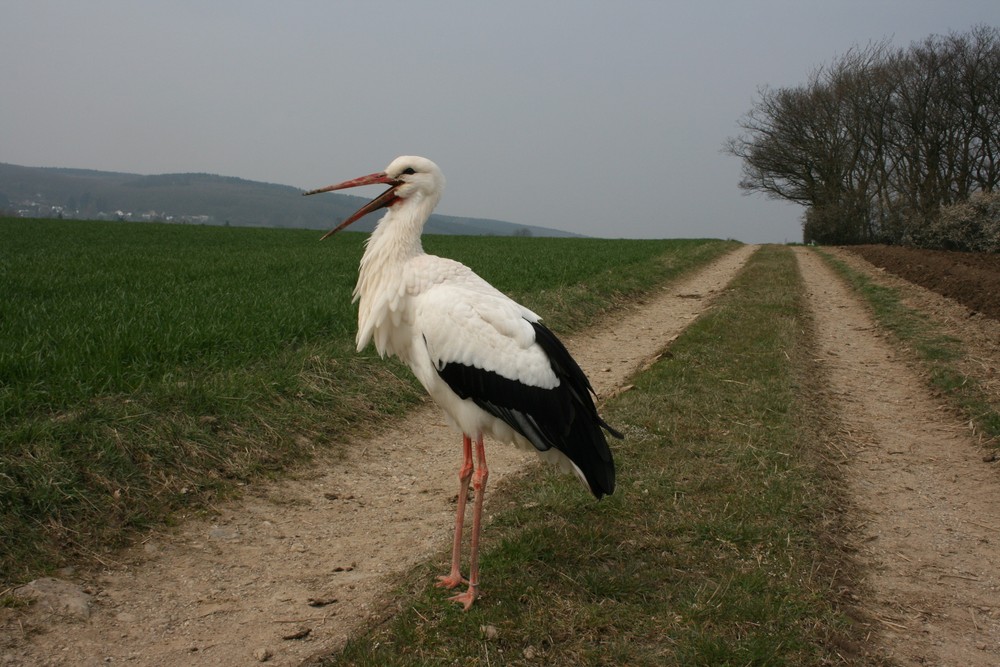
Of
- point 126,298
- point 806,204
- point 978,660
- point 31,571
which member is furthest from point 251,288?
point 806,204

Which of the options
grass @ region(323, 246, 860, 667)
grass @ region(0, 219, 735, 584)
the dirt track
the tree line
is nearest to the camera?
grass @ region(323, 246, 860, 667)

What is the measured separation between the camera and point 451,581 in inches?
149

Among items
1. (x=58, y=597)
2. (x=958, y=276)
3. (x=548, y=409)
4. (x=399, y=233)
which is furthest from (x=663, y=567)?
(x=958, y=276)

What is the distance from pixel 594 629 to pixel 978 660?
172 centimetres

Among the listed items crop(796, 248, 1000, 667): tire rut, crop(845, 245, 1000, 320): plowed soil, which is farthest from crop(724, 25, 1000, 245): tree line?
crop(796, 248, 1000, 667): tire rut

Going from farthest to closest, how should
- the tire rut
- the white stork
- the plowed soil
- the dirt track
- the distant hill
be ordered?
the distant hill → the plowed soil → the white stork → the tire rut → the dirt track

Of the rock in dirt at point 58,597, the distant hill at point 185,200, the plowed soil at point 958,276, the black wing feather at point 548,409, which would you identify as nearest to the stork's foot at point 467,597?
the black wing feather at point 548,409

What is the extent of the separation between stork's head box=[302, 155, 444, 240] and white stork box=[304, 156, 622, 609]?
0.13 meters

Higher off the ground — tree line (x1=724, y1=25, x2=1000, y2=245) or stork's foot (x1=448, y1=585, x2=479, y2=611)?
tree line (x1=724, y1=25, x2=1000, y2=245)

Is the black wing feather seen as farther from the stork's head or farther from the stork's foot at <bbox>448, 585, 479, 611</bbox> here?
the stork's head

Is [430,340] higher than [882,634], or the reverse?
[430,340]

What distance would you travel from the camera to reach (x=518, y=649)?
323 centimetres

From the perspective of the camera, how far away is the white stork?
375cm

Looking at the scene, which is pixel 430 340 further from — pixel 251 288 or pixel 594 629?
pixel 251 288
